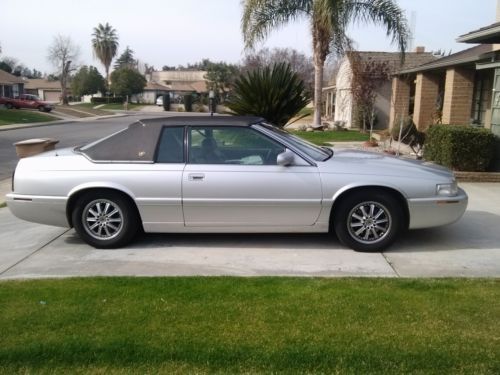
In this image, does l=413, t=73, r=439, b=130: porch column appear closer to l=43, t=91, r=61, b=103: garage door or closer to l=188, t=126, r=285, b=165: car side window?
l=188, t=126, r=285, b=165: car side window

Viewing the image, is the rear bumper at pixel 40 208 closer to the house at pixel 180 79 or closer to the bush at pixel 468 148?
the bush at pixel 468 148

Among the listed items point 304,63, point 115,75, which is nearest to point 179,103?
point 115,75

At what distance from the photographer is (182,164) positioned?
566 centimetres

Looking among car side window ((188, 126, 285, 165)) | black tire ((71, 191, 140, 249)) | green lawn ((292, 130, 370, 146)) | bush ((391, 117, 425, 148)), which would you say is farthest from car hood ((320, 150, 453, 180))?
green lawn ((292, 130, 370, 146))

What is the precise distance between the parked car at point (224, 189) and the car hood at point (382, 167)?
16 mm

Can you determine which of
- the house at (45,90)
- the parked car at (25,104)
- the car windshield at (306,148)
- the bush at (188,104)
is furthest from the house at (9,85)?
the car windshield at (306,148)

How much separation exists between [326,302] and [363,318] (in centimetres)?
38

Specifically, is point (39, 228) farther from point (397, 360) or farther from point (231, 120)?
point (397, 360)

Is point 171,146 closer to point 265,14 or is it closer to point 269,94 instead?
point 269,94

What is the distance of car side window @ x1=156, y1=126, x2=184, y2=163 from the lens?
572cm

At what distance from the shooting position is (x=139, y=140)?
19.2ft

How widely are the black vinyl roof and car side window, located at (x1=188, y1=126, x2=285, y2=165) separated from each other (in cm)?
9

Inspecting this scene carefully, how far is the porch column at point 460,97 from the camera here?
1496 centimetres

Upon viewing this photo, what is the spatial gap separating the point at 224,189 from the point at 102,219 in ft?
4.70
